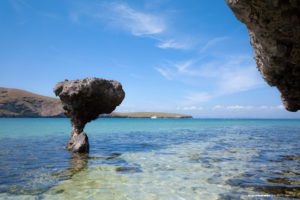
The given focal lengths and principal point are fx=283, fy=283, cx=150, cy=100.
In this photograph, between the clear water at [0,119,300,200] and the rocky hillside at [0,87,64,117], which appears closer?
the clear water at [0,119,300,200]

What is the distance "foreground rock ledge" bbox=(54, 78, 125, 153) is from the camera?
22672mm

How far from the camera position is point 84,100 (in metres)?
23.6

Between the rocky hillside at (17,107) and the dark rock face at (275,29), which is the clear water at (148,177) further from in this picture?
the rocky hillside at (17,107)

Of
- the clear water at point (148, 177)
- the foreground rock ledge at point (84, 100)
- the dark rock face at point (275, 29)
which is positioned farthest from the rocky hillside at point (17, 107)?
the dark rock face at point (275, 29)

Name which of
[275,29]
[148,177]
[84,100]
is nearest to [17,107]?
[84,100]

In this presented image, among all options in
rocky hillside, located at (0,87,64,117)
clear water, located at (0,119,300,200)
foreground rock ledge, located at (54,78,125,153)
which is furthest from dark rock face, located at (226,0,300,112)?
rocky hillside, located at (0,87,64,117)

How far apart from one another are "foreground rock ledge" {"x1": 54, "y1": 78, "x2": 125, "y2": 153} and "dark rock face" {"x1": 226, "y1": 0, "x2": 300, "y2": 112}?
1334cm

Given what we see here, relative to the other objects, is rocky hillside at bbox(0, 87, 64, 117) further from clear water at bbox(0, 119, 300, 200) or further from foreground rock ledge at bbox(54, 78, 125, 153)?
clear water at bbox(0, 119, 300, 200)

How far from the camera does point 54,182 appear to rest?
12.3m

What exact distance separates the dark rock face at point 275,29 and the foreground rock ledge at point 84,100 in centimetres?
1334

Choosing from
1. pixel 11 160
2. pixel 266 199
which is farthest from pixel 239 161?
pixel 11 160

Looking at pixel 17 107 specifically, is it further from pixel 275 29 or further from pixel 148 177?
pixel 275 29

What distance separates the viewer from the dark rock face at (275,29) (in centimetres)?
814

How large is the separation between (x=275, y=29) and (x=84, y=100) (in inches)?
687
